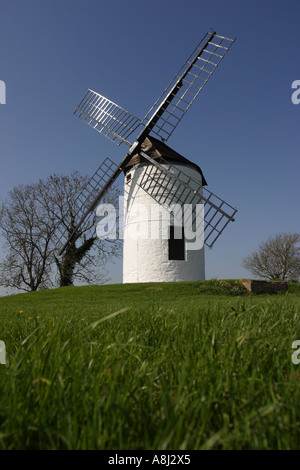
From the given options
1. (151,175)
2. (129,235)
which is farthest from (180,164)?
(129,235)

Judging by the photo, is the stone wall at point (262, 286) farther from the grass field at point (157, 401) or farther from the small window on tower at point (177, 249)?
the grass field at point (157, 401)

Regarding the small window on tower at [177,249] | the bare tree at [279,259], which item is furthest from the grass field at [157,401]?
the bare tree at [279,259]

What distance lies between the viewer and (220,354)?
5.14ft

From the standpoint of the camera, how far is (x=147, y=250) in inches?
751

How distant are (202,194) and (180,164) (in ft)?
7.29

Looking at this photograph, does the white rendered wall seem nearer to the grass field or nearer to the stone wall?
the stone wall

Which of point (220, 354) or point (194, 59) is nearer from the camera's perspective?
point (220, 354)

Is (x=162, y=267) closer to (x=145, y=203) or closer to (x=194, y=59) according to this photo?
(x=145, y=203)

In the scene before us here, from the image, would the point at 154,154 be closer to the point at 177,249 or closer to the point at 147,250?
the point at 147,250

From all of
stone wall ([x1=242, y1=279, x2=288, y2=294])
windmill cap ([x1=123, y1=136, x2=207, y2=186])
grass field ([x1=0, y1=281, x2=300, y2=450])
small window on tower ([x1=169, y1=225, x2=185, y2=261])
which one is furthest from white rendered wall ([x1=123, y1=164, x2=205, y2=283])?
grass field ([x1=0, y1=281, x2=300, y2=450])

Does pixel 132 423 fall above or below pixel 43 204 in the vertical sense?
below

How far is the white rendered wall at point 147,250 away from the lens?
747 inches

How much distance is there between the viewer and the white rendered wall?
18969 mm
